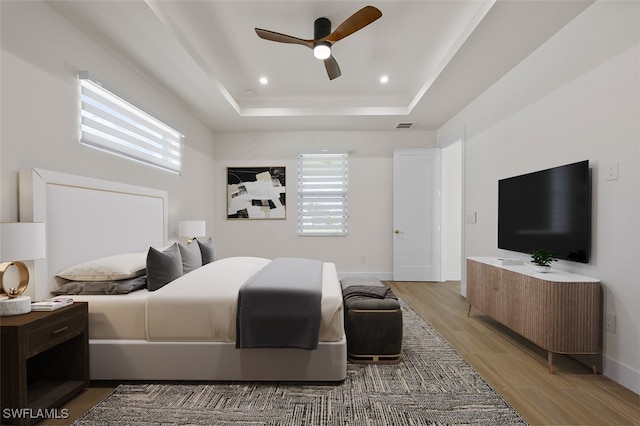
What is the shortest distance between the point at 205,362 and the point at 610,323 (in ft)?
9.20

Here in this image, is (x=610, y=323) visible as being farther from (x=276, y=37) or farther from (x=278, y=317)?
(x=276, y=37)

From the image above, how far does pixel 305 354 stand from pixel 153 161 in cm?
270

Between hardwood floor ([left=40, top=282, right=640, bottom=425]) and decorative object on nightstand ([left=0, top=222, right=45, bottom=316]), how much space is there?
674 millimetres

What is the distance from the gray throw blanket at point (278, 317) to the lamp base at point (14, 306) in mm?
1171

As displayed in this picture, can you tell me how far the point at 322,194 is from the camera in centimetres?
508

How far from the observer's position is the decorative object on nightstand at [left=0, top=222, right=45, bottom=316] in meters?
1.51

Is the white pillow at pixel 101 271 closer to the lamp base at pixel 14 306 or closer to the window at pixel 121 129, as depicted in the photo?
the lamp base at pixel 14 306

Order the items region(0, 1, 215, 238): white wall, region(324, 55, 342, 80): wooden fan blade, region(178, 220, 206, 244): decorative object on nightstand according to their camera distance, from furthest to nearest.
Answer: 1. region(178, 220, 206, 244): decorative object on nightstand
2. region(324, 55, 342, 80): wooden fan blade
3. region(0, 1, 215, 238): white wall

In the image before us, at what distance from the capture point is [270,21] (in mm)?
2588

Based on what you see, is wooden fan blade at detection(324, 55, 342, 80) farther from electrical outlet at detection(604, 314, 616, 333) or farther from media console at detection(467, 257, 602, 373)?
electrical outlet at detection(604, 314, 616, 333)

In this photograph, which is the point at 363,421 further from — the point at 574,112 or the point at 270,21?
the point at 270,21

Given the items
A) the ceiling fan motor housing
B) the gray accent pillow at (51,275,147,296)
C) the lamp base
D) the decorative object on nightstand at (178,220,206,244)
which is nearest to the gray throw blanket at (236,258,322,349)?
the gray accent pillow at (51,275,147,296)

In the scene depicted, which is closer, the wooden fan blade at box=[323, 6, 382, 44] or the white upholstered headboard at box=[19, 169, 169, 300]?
the white upholstered headboard at box=[19, 169, 169, 300]

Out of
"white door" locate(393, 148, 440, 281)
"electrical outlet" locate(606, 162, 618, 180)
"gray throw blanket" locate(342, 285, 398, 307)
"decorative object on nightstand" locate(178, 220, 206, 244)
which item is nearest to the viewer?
"electrical outlet" locate(606, 162, 618, 180)
